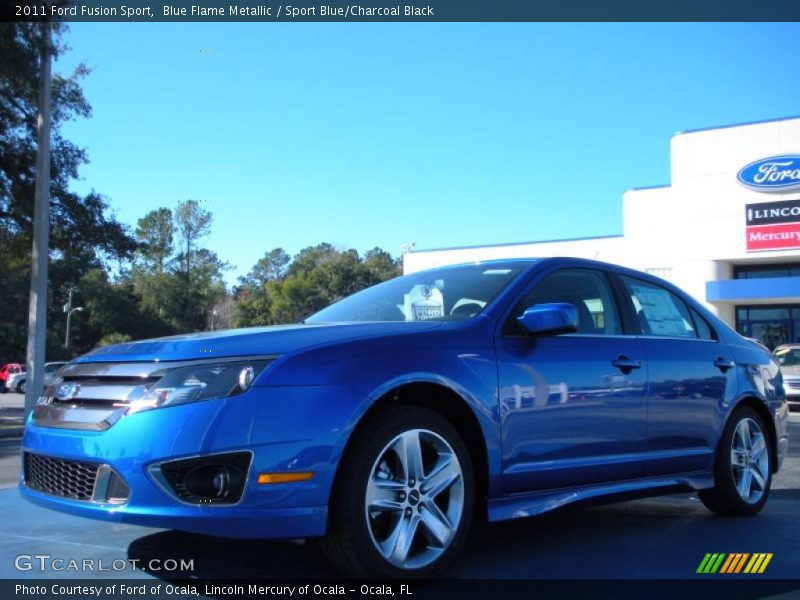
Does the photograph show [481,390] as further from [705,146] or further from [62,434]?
[705,146]

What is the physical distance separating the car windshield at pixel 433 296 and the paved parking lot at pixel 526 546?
1.24 metres

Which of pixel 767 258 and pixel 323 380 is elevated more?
pixel 767 258

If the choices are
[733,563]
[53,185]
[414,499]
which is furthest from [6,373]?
[733,563]

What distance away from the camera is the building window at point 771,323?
34656mm

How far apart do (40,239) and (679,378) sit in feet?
46.6

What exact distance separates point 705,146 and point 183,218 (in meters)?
56.4

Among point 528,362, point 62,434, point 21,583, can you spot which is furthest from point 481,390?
point 21,583

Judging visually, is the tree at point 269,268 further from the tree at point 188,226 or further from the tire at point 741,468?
the tire at point 741,468

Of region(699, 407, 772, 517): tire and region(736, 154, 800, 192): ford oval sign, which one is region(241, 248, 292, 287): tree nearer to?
region(736, 154, 800, 192): ford oval sign

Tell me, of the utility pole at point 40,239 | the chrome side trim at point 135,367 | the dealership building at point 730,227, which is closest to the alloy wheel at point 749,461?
the chrome side trim at point 135,367

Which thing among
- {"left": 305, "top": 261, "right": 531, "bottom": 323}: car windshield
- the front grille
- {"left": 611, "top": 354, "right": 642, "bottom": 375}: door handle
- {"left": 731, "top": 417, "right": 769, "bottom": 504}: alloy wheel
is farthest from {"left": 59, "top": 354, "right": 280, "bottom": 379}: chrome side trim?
{"left": 731, "top": 417, "right": 769, "bottom": 504}: alloy wheel

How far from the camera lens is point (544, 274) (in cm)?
462

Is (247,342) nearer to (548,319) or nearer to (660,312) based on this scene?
(548,319)

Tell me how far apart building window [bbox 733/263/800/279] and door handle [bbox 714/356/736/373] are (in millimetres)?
32113
